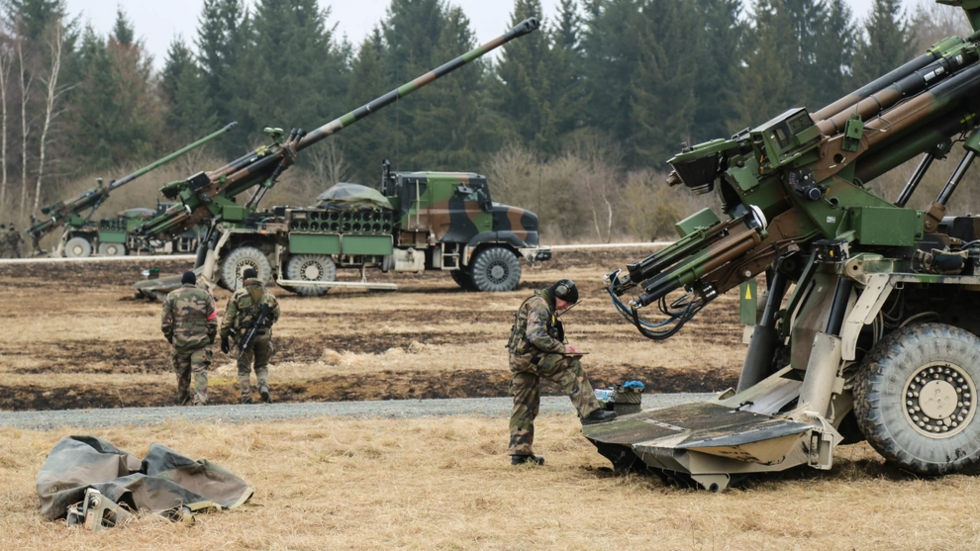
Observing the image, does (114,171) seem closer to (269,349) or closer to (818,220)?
(269,349)

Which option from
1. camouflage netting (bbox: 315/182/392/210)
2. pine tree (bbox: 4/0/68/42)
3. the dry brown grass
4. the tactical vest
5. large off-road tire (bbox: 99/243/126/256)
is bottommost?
the dry brown grass

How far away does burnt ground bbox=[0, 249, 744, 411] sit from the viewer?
16.3 meters

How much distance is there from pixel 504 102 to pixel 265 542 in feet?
178

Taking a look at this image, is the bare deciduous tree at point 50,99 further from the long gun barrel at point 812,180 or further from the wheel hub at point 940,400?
the wheel hub at point 940,400

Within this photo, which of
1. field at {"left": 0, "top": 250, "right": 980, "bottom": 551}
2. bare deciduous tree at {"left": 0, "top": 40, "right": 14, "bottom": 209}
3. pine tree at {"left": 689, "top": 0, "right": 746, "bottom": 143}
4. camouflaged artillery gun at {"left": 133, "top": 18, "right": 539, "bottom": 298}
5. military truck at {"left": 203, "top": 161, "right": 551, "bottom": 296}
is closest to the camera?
field at {"left": 0, "top": 250, "right": 980, "bottom": 551}

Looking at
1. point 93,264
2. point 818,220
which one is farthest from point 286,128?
point 818,220

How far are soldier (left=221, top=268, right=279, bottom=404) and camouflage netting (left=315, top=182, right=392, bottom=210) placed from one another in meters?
12.7

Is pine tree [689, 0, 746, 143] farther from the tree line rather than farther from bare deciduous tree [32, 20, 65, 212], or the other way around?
bare deciduous tree [32, 20, 65, 212]

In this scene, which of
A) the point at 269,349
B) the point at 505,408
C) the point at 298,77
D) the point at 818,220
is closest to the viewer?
the point at 818,220

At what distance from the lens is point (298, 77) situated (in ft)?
206

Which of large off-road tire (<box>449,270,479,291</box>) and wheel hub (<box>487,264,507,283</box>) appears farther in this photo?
large off-road tire (<box>449,270,479,291</box>)

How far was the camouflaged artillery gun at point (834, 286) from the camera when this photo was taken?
30.0ft

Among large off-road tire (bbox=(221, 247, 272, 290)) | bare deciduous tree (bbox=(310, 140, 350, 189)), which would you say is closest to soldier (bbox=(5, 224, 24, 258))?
bare deciduous tree (bbox=(310, 140, 350, 189))

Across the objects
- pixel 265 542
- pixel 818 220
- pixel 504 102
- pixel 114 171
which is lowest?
pixel 265 542
